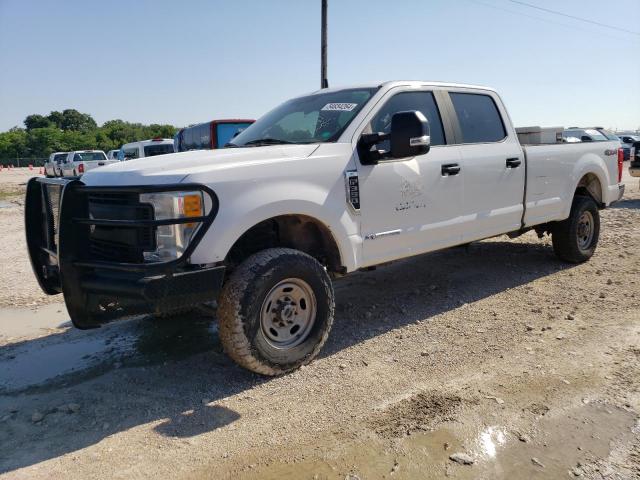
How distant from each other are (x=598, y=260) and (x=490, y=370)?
3975 mm

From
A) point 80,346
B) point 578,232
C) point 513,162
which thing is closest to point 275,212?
point 80,346

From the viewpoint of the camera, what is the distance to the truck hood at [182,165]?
3.23 metres

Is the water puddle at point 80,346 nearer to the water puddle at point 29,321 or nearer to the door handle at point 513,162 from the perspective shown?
the water puddle at point 29,321

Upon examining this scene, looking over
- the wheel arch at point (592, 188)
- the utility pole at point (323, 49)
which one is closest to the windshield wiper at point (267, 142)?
the wheel arch at point (592, 188)

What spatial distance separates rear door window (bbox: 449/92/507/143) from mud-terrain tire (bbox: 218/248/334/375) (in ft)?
7.53

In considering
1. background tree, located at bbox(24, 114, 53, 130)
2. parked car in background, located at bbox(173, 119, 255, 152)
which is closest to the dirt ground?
parked car in background, located at bbox(173, 119, 255, 152)

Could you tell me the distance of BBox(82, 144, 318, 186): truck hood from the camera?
3.23 metres

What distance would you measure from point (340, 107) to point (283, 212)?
1.30 m

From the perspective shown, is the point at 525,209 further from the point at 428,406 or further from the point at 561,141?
the point at 428,406

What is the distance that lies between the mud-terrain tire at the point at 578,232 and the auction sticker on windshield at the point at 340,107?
348 centimetres

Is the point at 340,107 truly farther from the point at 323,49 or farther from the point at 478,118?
the point at 323,49

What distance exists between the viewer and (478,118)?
5285 millimetres

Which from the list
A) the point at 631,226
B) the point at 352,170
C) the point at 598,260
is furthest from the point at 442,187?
the point at 631,226

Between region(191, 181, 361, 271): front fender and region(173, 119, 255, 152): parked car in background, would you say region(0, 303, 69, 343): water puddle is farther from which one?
region(173, 119, 255, 152): parked car in background
